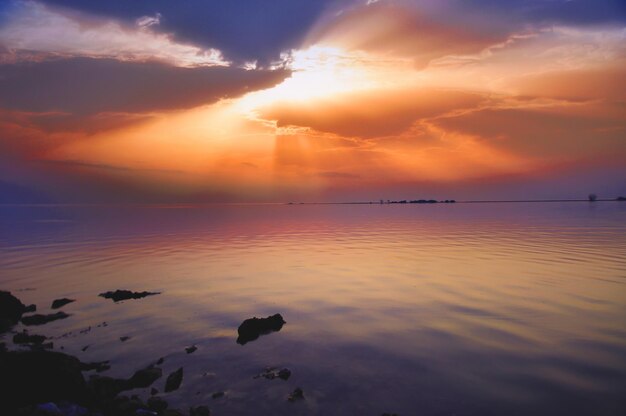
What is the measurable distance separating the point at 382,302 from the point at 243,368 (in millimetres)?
12041

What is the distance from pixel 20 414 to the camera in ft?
31.9

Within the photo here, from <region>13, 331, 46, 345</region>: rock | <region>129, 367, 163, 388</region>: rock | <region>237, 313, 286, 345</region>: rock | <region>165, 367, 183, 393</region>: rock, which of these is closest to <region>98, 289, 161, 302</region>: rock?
<region>13, 331, 46, 345</region>: rock

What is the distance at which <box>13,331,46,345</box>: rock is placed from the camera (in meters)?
18.5

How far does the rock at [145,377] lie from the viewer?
14107 millimetres

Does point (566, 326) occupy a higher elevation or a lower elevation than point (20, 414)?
lower

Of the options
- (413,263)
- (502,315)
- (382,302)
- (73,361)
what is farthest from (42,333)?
(413,263)

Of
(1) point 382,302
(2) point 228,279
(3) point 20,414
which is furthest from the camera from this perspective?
(2) point 228,279

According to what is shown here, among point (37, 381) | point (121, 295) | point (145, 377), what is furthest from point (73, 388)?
point (121, 295)

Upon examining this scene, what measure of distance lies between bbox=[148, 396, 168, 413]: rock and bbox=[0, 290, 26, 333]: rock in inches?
580

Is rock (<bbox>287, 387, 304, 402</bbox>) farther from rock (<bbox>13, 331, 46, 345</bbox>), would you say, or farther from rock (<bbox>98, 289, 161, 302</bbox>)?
rock (<bbox>98, 289, 161, 302</bbox>)

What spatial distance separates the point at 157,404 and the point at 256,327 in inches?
302

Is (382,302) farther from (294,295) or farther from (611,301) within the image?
(611,301)

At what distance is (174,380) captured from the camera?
46.4ft

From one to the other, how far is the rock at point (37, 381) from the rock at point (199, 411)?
3.42m
